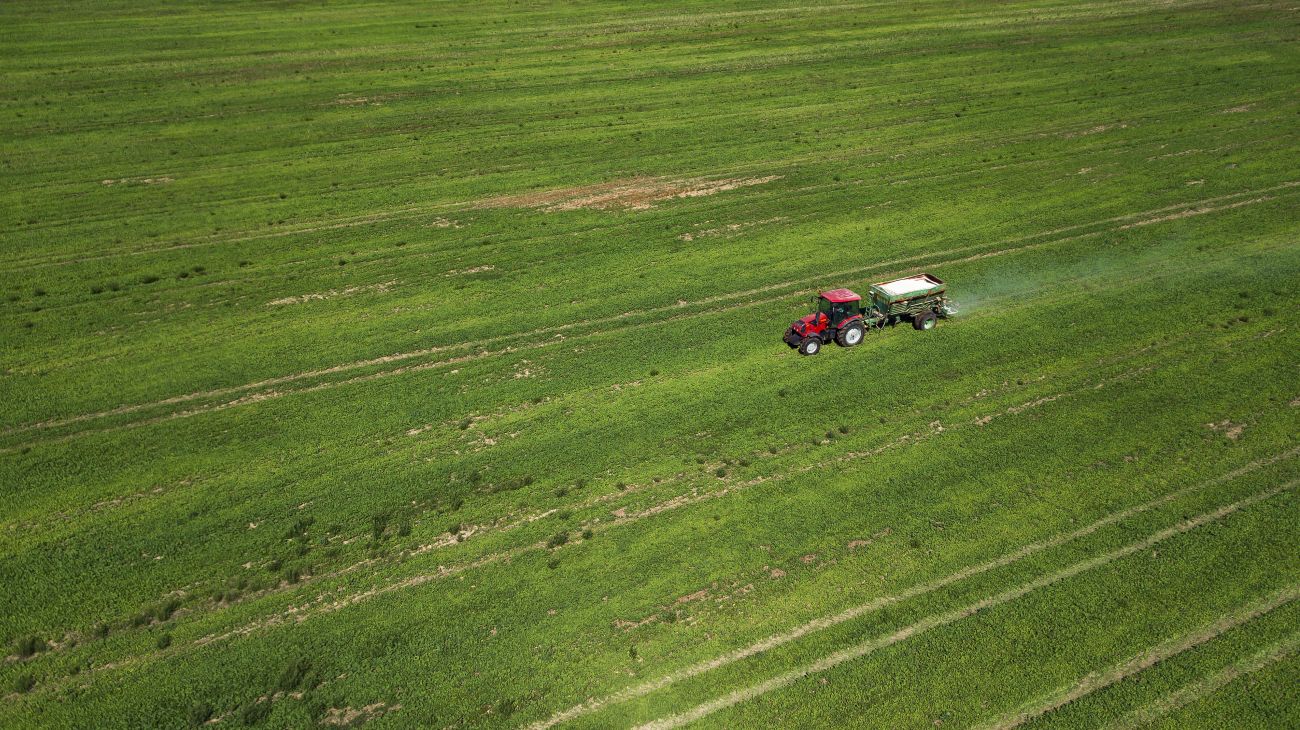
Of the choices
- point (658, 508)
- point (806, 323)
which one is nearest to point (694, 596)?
point (658, 508)

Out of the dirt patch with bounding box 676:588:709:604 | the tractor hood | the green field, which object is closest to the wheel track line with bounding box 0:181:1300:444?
the green field

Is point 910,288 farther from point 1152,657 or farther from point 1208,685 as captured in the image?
point 1208,685

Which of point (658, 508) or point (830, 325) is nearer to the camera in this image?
point (658, 508)

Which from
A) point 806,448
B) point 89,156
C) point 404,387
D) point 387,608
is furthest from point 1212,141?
point 89,156

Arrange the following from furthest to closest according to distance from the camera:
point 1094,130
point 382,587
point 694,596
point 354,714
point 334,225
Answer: point 1094,130
point 334,225
point 382,587
point 694,596
point 354,714

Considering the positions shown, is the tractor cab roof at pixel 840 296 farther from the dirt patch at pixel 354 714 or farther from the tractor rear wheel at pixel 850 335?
the dirt patch at pixel 354 714

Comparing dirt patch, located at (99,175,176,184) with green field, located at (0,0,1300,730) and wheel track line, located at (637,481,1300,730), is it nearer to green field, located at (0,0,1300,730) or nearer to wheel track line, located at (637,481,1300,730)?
green field, located at (0,0,1300,730)
